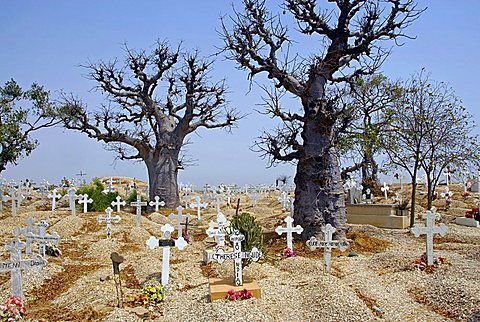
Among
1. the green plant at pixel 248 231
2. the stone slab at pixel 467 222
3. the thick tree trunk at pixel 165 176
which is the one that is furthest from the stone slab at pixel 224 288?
the thick tree trunk at pixel 165 176

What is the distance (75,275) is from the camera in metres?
8.79

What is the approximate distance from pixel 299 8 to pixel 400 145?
6.28 m

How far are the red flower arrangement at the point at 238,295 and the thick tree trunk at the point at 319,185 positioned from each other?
16.8 ft

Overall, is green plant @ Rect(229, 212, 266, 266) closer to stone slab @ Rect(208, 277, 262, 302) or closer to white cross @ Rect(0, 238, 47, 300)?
stone slab @ Rect(208, 277, 262, 302)

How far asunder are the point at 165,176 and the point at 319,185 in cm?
1120

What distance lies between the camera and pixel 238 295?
6.61 metres

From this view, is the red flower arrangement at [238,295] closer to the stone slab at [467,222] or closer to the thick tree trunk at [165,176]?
the stone slab at [467,222]

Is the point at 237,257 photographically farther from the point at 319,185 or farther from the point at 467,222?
the point at 467,222

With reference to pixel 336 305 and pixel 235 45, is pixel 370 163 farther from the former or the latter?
pixel 336 305

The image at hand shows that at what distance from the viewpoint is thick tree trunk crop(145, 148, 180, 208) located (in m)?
21.4

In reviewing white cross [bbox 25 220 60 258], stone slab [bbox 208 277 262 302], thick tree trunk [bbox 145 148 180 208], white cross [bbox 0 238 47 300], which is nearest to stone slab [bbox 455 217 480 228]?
stone slab [bbox 208 277 262 302]

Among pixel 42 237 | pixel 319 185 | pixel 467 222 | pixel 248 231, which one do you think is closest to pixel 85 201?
pixel 42 237

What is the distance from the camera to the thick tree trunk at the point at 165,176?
21438 millimetres

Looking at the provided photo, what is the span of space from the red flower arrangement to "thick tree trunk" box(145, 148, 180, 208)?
1509cm
